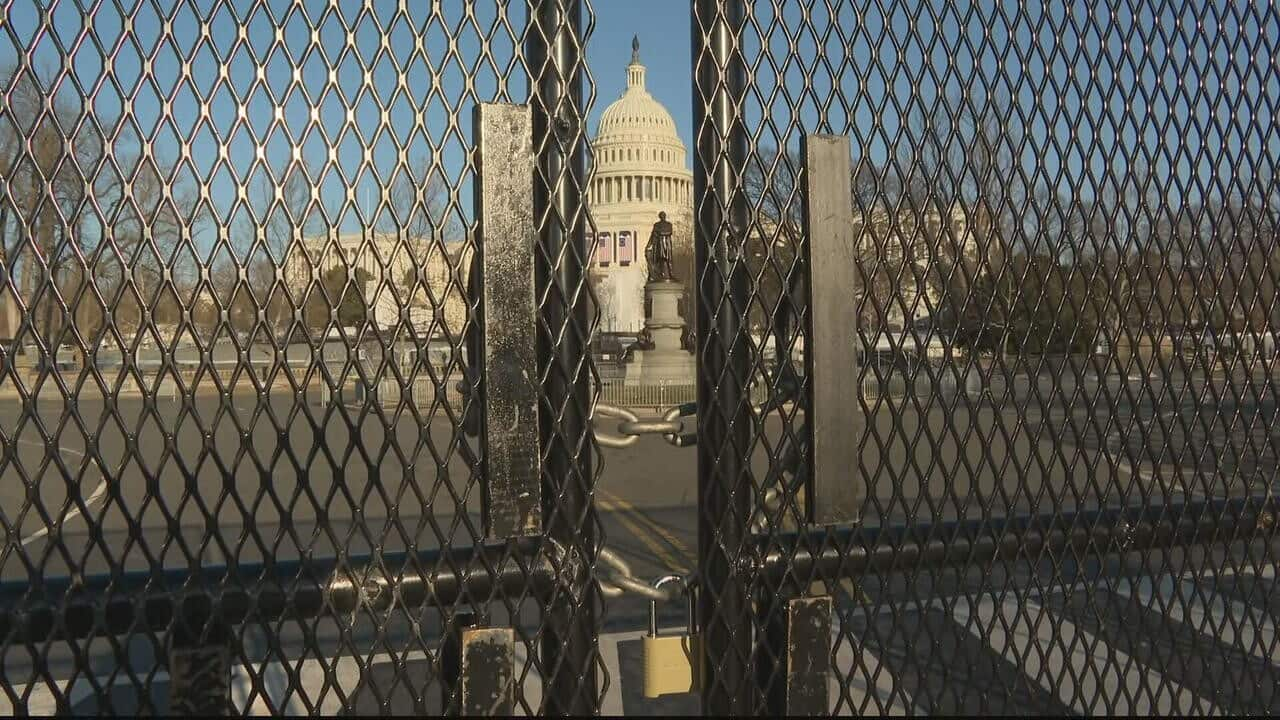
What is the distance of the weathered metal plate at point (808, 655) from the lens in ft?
6.75

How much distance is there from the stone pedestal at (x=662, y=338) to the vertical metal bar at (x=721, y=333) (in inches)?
854

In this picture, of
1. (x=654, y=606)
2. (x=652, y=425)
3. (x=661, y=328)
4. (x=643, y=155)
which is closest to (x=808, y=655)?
(x=654, y=606)

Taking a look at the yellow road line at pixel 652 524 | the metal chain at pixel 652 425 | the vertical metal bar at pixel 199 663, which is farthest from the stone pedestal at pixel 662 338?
the vertical metal bar at pixel 199 663

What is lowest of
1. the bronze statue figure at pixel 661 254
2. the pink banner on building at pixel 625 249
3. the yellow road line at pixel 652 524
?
the yellow road line at pixel 652 524

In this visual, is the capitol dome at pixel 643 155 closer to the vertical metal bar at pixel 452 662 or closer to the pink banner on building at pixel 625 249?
the pink banner on building at pixel 625 249

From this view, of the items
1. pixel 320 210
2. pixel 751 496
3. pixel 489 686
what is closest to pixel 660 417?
pixel 751 496

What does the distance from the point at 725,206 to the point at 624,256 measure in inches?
2727

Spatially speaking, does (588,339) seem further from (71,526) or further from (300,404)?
(71,526)

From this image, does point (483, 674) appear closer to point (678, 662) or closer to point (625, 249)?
point (678, 662)

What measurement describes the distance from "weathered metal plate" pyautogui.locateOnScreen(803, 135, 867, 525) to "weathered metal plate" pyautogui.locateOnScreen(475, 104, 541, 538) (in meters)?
0.61

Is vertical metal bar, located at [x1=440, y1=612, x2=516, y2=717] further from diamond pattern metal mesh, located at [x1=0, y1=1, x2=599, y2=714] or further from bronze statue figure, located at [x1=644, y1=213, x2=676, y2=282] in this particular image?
bronze statue figure, located at [x1=644, y1=213, x2=676, y2=282]

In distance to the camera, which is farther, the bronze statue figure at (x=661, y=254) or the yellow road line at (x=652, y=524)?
the bronze statue figure at (x=661, y=254)

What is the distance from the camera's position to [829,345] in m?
2.04

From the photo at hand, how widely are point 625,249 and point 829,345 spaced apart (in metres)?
68.5
